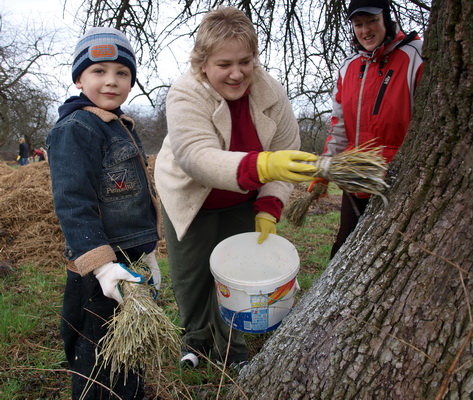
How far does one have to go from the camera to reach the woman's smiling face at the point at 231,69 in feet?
5.63

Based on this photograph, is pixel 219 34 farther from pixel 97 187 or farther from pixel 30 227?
pixel 30 227

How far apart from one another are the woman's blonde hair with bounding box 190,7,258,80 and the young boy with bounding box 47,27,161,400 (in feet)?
1.07

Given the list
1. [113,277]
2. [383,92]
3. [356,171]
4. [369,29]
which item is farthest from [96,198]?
[369,29]

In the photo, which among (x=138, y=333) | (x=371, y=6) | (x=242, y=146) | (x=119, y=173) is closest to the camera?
(x=138, y=333)

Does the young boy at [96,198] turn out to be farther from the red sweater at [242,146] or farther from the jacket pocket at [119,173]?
the red sweater at [242,146]

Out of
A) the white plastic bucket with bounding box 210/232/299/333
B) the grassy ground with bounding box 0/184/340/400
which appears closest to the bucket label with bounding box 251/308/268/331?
the white plastic bucket with bounding box 210/232/299/333

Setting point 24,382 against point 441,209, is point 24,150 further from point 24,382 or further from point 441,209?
point 441,209

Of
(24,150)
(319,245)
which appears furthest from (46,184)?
(24,150)

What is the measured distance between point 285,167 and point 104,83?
932mm

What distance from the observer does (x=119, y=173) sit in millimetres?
1732

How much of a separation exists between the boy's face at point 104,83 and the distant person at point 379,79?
1.35 m

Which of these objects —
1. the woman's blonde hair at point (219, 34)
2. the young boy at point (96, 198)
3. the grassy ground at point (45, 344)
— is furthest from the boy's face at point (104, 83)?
the grassy ground at point (45, 344)

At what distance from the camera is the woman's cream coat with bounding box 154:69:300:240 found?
160 cm

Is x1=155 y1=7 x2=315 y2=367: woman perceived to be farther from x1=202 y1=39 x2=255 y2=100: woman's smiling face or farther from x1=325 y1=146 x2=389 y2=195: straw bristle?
x1=325 y1=146 x2=389 y2=195: straw bristle
